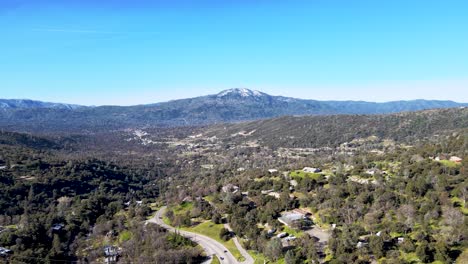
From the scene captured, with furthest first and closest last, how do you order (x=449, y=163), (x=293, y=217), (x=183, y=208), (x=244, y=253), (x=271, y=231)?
(x=183, y=208) → (x=449, y=163) → (x=293, y=217) → (x=271, y=231) → (x=244, y=253)

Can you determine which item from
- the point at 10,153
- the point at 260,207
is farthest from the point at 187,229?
the point at 10,153

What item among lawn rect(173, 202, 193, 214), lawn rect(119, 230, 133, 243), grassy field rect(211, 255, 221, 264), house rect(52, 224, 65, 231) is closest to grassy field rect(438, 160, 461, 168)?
grassy field rect(211, 255, 221, 264)

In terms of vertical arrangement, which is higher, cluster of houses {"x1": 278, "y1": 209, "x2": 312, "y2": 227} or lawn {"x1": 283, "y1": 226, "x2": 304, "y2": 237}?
cluster of houses {"x1": 278, "y1": 209, "x2": 312, "y2": 227}

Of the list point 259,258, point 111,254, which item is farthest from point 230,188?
point 259,258

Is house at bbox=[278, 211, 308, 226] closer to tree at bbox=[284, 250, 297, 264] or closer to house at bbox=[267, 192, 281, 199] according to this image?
house at bbox=[267, 192, 281, 199]

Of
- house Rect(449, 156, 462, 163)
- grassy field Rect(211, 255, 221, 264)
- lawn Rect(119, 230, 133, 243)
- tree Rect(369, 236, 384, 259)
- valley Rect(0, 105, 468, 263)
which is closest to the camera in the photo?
tree Rect(369, 236, 384, 259)

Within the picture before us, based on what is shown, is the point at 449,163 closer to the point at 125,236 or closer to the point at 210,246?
the point at 210,246

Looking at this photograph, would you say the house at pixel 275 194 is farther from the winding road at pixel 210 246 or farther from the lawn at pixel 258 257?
the lawn at pixel 258 257

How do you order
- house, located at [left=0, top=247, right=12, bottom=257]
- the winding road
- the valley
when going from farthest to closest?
house, located at [left=0, top=247, right=12, bottom=257]
the winding road
the valley

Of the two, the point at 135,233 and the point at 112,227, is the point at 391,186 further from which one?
the point at 112,227
